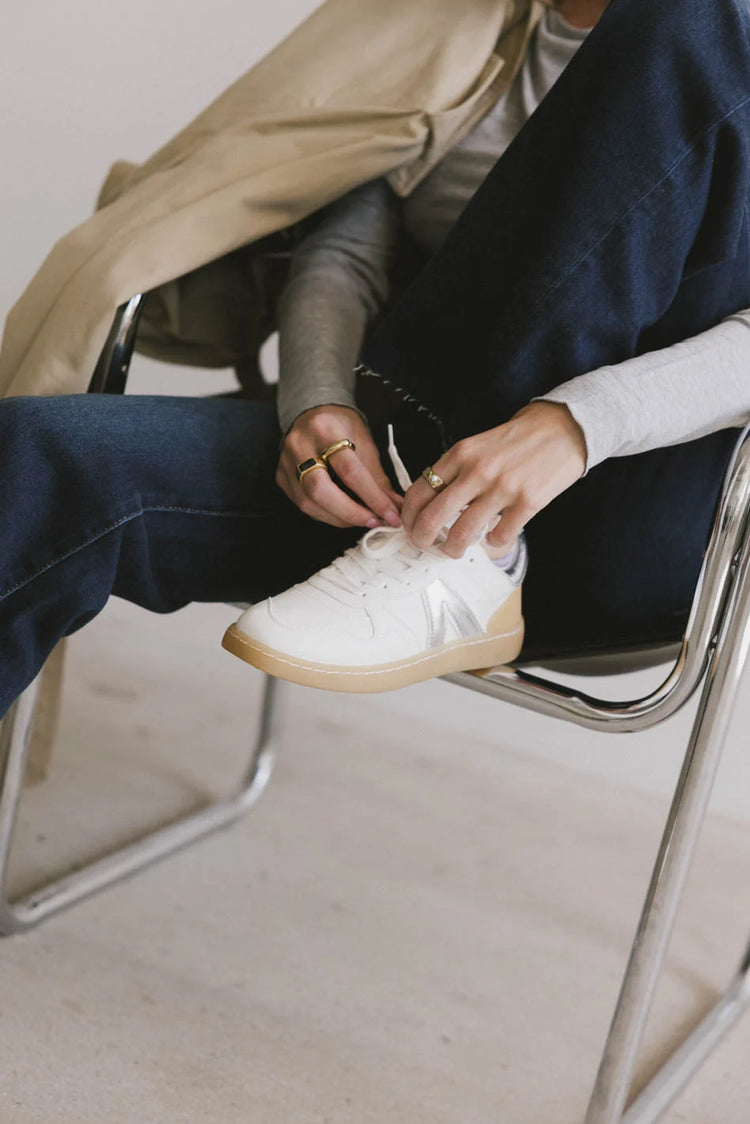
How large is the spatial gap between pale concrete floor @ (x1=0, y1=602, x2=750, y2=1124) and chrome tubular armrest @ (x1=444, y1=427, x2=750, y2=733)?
35 centimetres

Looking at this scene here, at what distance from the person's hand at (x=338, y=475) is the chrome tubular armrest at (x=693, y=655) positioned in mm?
134

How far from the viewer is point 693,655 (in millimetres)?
759

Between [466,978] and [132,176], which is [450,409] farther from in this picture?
[466,978]

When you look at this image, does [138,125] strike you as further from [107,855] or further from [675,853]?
[675,853]

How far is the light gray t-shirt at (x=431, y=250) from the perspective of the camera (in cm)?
72

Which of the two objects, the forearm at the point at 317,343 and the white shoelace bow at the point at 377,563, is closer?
the white shoelace bow at the point at 377,563

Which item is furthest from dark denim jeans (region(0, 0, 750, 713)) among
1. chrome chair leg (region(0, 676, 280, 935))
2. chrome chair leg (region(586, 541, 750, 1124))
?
chrome chair leg (region(0, 676, 280, 935))

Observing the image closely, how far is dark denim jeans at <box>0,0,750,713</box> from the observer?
0.71m

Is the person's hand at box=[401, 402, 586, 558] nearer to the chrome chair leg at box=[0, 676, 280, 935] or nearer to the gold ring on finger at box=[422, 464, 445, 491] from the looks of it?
the gold ring on finger at box=[422, 464, 445, 491]

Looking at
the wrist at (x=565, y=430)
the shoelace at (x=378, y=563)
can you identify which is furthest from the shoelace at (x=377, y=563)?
the wrist at (x=565, y=430)

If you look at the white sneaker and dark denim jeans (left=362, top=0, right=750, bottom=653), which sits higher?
dark denim jeans (left=362, top=0, right=750, bottom=653)

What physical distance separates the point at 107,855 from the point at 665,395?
0.78 metres

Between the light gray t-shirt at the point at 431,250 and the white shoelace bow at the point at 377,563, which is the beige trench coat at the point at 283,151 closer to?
the light gray t-shirt at the point at 431,250

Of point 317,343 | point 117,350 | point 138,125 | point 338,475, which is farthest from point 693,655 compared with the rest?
point 138,125
